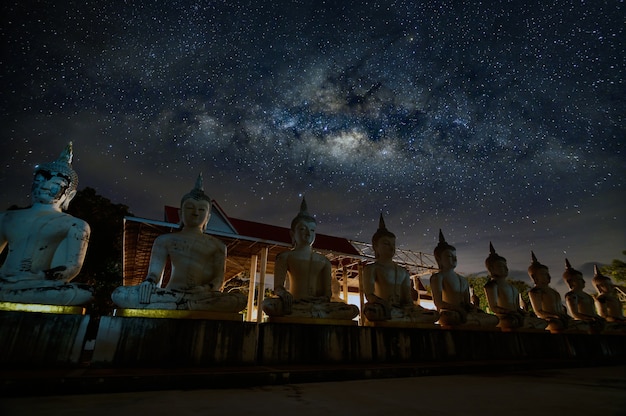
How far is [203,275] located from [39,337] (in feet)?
5.83

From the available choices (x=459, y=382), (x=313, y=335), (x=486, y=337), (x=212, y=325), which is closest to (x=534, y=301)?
(x=486, y=337)

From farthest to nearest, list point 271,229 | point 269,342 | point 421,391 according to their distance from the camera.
Answer: point 271,229, point 269,342, point 421,391

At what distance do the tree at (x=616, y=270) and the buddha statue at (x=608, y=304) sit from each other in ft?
51.2

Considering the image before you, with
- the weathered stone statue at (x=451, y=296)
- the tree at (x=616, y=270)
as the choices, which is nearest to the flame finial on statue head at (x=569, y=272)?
the weathered stone statue at (x=451, y=296)

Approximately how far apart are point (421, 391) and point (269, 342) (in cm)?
173

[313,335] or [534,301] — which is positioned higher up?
[534,301]

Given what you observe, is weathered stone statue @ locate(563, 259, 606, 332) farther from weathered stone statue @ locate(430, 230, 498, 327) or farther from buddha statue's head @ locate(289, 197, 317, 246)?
buddha statue's head @ locate(289, 197, 317, 246)

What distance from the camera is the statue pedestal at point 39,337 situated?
9.23ft

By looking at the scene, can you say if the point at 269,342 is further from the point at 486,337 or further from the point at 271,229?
the point at 271,229

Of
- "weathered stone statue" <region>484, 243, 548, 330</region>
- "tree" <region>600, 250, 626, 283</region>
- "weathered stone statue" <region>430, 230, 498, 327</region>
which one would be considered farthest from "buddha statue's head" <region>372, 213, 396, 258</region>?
"tree" <region>600, 250, 626, 283</region>

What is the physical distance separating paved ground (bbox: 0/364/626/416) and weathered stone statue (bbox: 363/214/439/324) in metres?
1.75

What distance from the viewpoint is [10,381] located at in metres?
2.23

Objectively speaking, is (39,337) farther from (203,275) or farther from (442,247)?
(442,247)

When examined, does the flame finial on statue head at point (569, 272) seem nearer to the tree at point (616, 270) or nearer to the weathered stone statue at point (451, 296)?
the weathered stone statue at point (451, 296)
